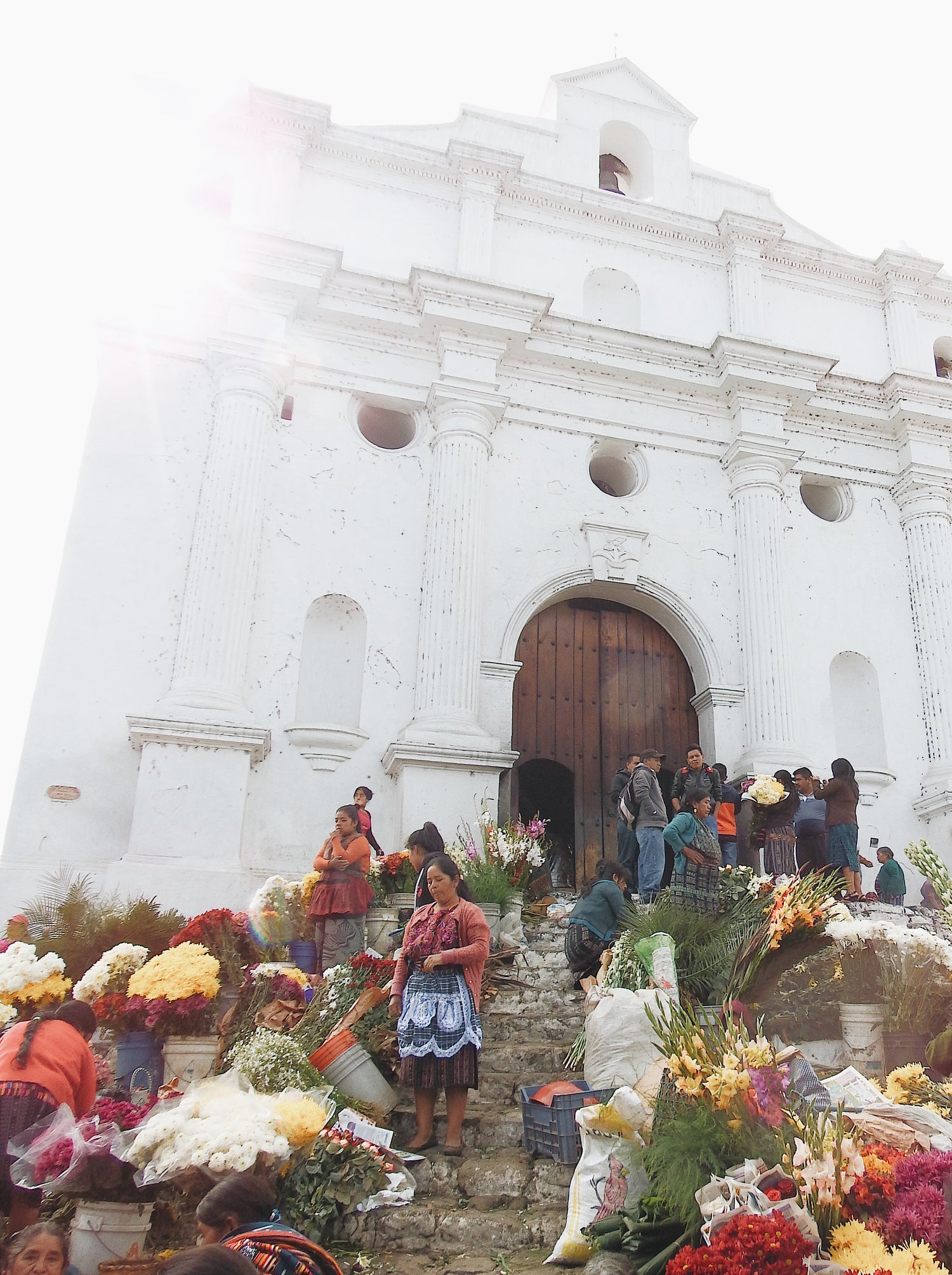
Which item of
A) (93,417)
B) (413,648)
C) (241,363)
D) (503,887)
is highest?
(241,363)

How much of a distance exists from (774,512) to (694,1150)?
10.6 meters

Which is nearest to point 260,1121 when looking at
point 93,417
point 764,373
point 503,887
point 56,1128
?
point 56,1128

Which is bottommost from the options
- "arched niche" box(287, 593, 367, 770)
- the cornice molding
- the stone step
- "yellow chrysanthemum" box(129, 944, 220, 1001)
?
the stone step

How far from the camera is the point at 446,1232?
187 inches

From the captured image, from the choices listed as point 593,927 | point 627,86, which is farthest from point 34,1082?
point 627,86

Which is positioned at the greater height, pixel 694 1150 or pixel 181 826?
pixel 181 826

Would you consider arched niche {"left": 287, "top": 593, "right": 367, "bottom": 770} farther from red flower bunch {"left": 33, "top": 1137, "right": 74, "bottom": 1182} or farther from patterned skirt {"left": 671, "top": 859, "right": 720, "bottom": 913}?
red flower bunch {"left": 33, "top": 1137, "right": 74, "bottom": 1182}

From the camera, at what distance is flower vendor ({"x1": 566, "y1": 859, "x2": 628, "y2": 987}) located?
7.51m

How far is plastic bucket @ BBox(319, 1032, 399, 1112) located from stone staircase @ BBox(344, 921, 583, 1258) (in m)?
0.15

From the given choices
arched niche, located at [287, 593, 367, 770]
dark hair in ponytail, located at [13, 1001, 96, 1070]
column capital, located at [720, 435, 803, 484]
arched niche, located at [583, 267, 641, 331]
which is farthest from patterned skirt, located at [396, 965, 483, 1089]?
arched niche, located at [583, 267, 641, 331]

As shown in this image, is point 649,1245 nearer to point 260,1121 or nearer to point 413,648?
point 260,1121

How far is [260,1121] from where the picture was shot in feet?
14.0

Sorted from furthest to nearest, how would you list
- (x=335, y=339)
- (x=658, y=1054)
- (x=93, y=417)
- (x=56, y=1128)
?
(x=335, y=339), (x=93, y=417), (x=658, y=1054), (x=56, y=1128)

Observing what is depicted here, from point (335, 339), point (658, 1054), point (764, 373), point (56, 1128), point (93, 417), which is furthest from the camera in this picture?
point (764, 373)
